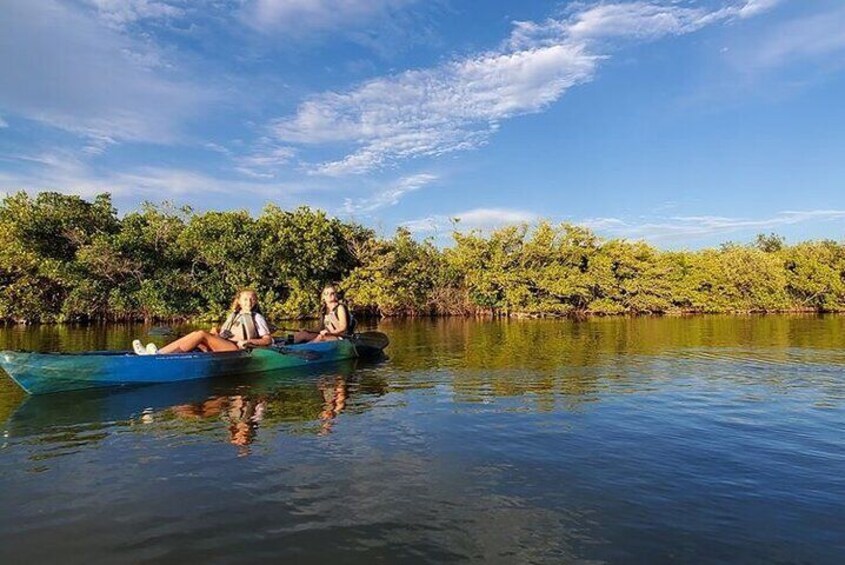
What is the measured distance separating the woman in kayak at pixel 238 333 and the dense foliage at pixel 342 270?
21.5m

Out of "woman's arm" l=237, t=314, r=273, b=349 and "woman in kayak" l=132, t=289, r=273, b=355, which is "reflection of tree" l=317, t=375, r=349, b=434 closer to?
"woman's arm" l=237, t=314, r=273, b=349

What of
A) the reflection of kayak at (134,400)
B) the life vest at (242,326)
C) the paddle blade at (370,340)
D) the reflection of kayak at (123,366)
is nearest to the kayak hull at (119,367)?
the reflection of kayak at (123,366)

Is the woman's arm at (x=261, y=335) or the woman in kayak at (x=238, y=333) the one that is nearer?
the woman in kayak at (x=238, y=333)

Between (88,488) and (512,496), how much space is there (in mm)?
3714

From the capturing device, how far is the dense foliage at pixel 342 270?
100 ft

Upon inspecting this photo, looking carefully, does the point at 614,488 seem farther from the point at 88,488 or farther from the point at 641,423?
the point at 88,488

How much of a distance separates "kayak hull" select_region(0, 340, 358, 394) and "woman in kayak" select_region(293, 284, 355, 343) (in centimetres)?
217

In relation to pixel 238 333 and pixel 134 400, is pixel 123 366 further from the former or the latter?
pixel 238 333

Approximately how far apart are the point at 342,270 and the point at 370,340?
23466mm

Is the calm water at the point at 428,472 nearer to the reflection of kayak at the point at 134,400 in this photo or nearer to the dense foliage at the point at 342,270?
the reflection of kayak at the point at 134,400

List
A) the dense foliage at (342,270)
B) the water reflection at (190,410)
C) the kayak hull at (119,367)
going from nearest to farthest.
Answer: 1. the water reflection at (190,410)
2. the kayak hull at (119,367)
3. the dense foliage at (342,270)

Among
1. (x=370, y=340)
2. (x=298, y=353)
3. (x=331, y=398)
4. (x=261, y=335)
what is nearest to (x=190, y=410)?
(x=331, y=398)

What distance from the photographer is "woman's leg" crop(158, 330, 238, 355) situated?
10.5m

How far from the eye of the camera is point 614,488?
526 cm
